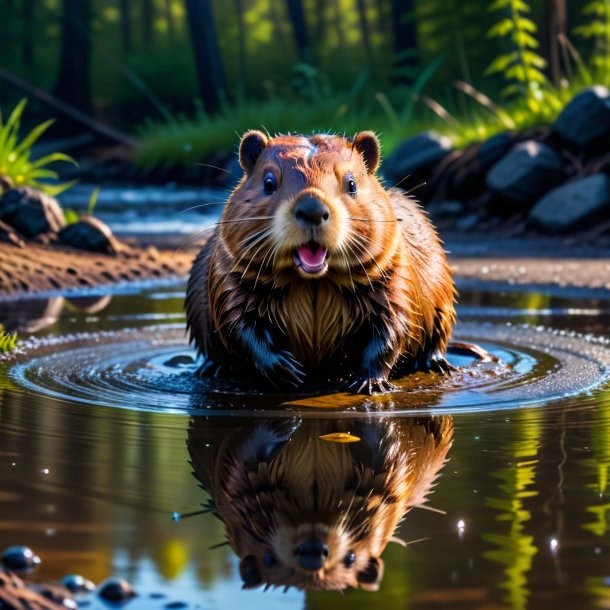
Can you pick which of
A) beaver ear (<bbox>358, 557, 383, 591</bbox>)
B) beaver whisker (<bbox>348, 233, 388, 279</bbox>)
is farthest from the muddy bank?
beaver ear (<bbox>358, 557, 383, 591</bbox>)

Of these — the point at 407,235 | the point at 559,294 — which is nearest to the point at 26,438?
the point at 407,235

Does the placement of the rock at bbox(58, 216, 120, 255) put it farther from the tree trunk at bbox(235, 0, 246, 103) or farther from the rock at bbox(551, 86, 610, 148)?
the tree trunk at bbox(235, 0, 246, 103)

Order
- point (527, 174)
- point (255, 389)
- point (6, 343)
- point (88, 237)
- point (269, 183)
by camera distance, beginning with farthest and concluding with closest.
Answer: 1. point (527, 174)
2. point (88, 237)
3. point (6, 343)
4. point (255, 389)
5. point (269, 183)

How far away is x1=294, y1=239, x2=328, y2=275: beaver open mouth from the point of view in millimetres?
5207

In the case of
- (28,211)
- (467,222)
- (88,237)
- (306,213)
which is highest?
(306,213)

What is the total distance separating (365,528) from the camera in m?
3.41

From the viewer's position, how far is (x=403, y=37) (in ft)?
93.8

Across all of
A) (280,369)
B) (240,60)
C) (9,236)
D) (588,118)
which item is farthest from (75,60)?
(280,369)

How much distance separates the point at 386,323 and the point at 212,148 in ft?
68.4

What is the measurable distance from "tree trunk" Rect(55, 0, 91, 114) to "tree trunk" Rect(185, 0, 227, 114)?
411 centimetres

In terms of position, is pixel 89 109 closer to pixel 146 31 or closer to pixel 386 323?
pixel 146 31

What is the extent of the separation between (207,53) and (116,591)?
27151 mm

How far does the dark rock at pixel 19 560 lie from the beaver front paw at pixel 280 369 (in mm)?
2533

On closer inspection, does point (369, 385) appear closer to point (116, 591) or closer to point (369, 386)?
point (369, 386)
